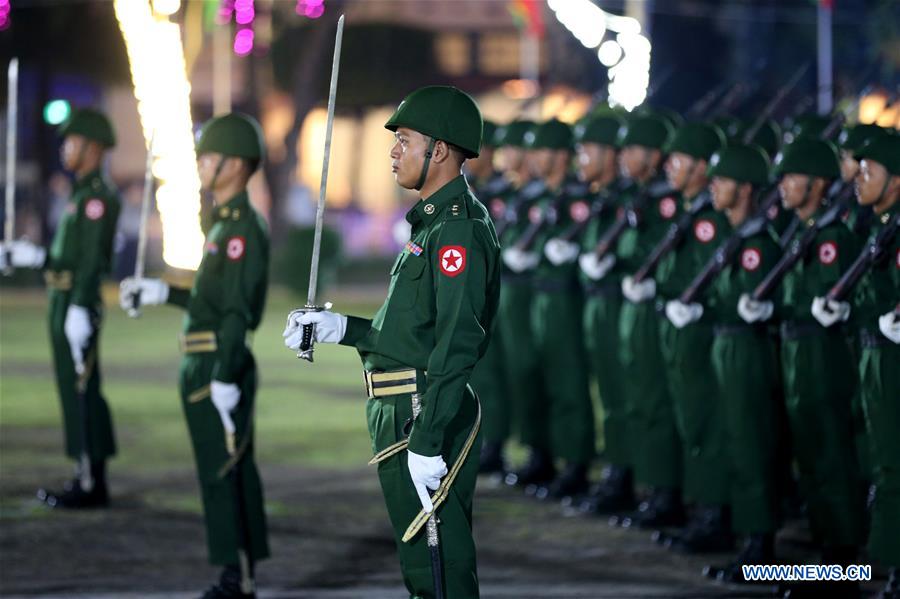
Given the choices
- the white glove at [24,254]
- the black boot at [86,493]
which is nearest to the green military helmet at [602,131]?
the white glove at [24,254]

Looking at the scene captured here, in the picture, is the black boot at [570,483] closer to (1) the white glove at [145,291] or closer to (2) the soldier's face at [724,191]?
(2) the soldier's face at [724,191]

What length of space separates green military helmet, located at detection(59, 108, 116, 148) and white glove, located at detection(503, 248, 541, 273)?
261 cm

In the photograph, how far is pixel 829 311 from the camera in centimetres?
770

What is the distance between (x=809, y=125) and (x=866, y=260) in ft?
11.4

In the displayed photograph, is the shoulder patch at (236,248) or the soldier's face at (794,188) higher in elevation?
the soldier's face at (794,188)

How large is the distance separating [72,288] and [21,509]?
1.32 meters

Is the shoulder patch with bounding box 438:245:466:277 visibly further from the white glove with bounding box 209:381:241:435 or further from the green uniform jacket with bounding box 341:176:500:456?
the white glove with bounding box 209:381:241:435

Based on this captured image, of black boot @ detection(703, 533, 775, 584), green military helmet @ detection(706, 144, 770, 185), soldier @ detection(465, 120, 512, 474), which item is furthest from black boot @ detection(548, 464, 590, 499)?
green military helmet @ detection(706, 144, 770, 185)

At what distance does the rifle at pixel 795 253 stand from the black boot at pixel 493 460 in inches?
138

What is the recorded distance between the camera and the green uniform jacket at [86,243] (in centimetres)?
991

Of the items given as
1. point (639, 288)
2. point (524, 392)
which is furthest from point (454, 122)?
point (524, 392)

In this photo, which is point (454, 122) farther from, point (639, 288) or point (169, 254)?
point (169, 254)

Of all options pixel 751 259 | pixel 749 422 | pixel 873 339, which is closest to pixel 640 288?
pixel 751 259

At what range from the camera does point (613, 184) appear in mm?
10438
